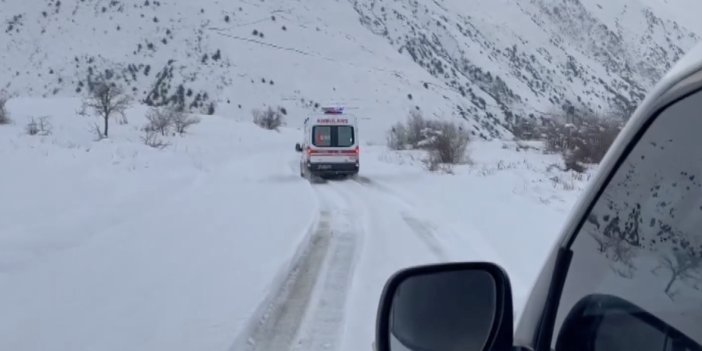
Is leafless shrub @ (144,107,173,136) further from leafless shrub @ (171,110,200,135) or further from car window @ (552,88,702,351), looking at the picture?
car window @ (552,88,702,351)

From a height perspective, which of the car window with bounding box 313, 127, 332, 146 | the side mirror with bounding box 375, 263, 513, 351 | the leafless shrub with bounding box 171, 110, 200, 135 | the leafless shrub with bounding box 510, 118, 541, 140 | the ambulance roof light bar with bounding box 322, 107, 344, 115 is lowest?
the leafless shrub with bounding box 510, 118, 541, 140

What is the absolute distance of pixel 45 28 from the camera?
86.3 metres

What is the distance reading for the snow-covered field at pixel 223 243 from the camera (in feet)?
25.1

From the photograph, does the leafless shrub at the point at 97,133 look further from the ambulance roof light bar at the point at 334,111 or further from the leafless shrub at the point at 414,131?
the leafless shrub at the point at 414,131

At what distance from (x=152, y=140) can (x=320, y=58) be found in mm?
51966

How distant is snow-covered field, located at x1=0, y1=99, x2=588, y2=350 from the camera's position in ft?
25.1

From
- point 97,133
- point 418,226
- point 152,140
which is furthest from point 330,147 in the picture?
point 97,133

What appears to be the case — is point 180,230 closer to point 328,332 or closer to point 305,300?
point 305,300

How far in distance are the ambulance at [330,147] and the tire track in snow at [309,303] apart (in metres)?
14.5

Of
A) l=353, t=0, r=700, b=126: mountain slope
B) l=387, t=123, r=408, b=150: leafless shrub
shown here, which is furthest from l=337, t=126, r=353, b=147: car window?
l=353, t=0, r=700, b=126: mountain slope

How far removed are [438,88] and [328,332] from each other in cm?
7958

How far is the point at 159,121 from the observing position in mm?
44812

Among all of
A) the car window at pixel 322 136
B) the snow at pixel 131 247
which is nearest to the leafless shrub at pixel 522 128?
the car window at pixel 322 136

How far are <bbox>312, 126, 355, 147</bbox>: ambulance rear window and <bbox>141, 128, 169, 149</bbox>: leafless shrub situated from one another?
752 cm
